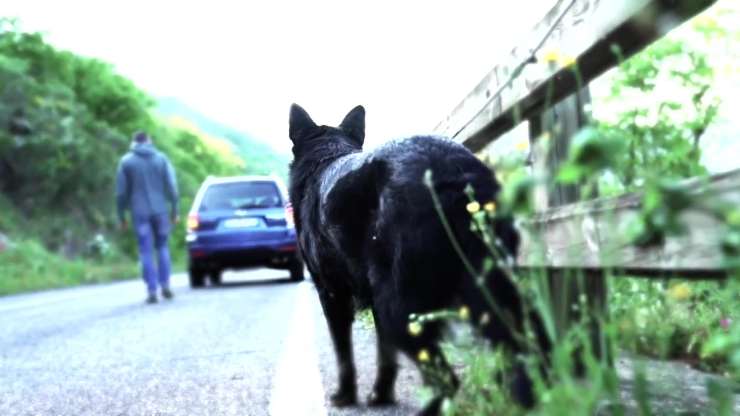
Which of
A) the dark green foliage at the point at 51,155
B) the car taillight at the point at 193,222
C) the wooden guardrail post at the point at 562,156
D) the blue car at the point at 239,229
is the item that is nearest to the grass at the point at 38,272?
the dark green foliage at the point at 51,155

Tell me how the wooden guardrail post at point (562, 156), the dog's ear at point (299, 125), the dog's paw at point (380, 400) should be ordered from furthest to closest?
the dog's ear at point (299, 125), the dog's paw at point (380, 400), the wooden guardrail post at point (562, 156)

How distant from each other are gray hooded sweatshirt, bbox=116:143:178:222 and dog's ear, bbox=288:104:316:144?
338 inches

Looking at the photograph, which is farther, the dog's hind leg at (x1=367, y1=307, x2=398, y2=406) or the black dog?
the dog's hind leg at (x1=367, y1=307, x2=398, y2=406)

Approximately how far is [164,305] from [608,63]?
9.41m

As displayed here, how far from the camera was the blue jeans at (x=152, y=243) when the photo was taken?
12.2 meters

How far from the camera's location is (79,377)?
5.00 m

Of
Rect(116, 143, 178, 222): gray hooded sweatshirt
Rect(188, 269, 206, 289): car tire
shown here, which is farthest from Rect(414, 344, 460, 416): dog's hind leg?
Rect(188, 269, 206, 289): car tire

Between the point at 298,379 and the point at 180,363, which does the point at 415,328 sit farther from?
the point at 180,363

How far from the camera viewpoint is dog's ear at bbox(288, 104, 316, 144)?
4.14 meters

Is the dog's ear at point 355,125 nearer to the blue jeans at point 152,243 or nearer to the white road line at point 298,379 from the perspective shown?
the white road line at point 298,379

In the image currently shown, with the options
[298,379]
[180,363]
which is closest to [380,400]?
[298,379]

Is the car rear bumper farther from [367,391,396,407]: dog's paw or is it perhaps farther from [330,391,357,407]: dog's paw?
[367,391,396,407]: dog's paw

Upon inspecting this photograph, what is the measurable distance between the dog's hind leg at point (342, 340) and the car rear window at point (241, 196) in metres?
12.3

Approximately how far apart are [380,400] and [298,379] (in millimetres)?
916
